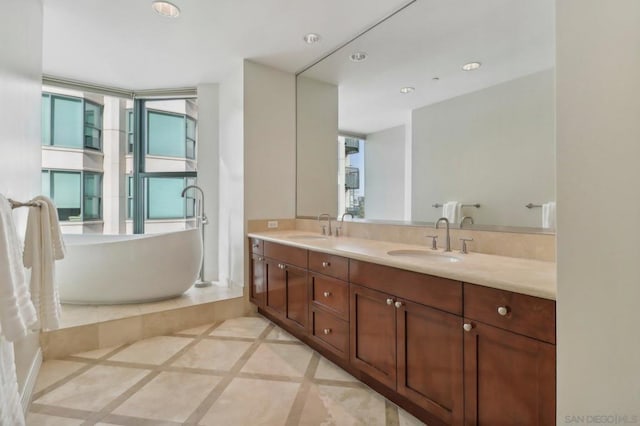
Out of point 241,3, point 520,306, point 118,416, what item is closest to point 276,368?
point 118,416

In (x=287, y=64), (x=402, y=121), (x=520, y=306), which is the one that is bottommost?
(x=520, y=306)

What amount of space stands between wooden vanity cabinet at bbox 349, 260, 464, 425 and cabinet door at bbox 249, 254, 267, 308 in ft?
3.99

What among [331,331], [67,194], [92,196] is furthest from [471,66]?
[67,194]

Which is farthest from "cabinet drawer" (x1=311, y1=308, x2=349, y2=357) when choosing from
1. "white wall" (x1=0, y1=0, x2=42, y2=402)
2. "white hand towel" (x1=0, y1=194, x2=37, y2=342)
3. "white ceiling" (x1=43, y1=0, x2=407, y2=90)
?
"white ceiling" (x1=43, y1=0, x2=407, y2=90)

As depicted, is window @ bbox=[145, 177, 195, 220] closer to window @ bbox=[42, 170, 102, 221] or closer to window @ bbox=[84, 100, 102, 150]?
window @ bbox=[42, 170, 102, 221]

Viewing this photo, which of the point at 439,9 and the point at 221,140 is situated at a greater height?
the point at 439,9

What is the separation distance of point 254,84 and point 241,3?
3.12ft

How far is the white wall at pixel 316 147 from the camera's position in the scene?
3064 millimetres

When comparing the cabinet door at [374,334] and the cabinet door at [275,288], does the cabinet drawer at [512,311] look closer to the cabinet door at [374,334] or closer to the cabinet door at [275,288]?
the cabinet door at [374,334]

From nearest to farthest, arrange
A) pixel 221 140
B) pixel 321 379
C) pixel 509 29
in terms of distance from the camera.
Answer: pixel 509 29 → pixel 321 379 → pixel 221 140

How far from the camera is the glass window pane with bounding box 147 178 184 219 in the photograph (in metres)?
4.00

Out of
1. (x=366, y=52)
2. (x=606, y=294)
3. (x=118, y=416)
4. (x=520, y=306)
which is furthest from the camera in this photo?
(x=366, y=52)

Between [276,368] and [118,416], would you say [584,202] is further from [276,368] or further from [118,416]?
[118,416]

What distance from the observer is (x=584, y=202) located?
0.89 metres
